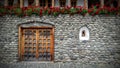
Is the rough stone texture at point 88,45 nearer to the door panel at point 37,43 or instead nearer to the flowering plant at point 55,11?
the flowering plant at point 55,11

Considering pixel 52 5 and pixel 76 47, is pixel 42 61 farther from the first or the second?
pixel 52 5

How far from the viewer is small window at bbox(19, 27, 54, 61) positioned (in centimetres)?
1002

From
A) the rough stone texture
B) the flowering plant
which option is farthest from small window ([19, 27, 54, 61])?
the flowering plant

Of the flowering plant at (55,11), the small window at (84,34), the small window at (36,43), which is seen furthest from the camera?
the small window at (36,43)

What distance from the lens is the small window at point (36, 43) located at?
10.0 meters

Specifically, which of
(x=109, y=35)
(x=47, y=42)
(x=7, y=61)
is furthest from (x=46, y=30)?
(x=109, y=35)

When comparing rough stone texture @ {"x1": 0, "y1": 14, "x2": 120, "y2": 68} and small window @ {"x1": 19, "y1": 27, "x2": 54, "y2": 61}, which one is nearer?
rough stone texture @ {"x1": 0, "y1": 14, "x2": 120, "y2": 68}

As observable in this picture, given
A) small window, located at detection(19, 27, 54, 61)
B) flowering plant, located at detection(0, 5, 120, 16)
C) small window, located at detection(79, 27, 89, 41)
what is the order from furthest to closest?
small window, located at detection(19, 27, 54, 61) → small window, located at detection(79, 27, 89, 41) → flowering plant, located at detection(0, 5, 120, 16)

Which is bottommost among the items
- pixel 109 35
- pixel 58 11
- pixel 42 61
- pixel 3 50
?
pixel 42 61

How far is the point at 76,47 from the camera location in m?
9.79

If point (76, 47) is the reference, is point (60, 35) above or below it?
above

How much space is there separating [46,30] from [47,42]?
2.25ft

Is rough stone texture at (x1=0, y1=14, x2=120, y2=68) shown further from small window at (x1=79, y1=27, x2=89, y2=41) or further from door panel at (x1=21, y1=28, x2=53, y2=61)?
door panel at (x1=21, y1=28, x2=53, y2=61)

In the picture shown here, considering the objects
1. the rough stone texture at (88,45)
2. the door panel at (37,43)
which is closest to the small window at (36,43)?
the door panel at (37,43)
